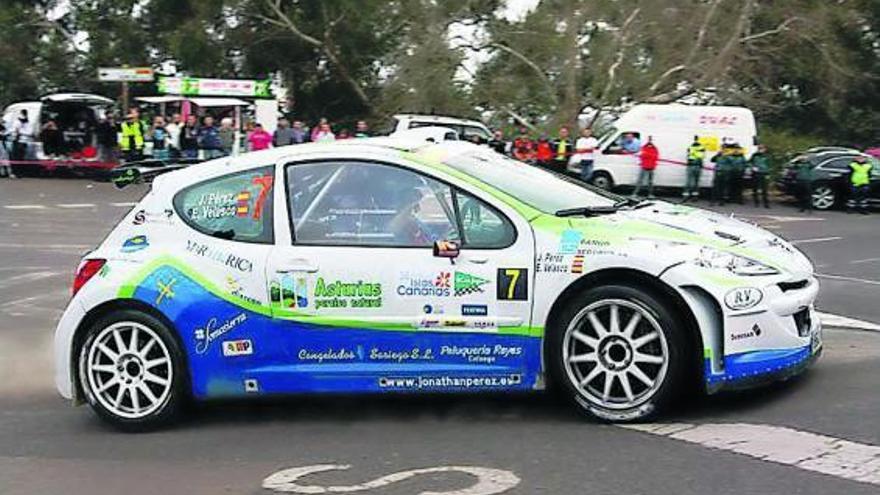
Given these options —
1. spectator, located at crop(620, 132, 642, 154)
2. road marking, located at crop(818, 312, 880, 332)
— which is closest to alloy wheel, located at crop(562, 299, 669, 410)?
road marking, located at crop(818, 312, 880, 332)

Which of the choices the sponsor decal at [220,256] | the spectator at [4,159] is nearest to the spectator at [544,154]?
the spectator at [4,159]

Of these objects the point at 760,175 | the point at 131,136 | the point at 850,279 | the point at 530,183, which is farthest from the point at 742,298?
the point at 131,136

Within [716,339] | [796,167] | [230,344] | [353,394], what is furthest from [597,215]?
[796,167]

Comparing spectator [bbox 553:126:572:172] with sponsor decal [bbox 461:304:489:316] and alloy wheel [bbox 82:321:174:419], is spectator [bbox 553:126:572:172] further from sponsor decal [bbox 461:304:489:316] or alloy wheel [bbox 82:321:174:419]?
sponsor decal [bbox 461:304:489:316]

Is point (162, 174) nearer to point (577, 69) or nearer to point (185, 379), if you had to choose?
point (185, 379)

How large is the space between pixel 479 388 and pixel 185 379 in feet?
5.41

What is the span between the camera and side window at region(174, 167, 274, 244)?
6613mm

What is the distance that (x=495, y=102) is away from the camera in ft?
130

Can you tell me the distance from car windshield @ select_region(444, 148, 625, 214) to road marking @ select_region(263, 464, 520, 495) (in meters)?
1.57

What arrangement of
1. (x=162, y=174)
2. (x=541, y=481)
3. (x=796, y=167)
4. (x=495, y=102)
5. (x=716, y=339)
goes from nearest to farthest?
1. (x=541, y=481)
2. (x=716, y=339)
3. (x=162, y=174)
4. (x=796, y=167)
5. (x=495, y=102)

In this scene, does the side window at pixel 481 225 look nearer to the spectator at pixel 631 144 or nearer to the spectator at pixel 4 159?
the spectator at pixel 631 144

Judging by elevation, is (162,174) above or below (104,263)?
above

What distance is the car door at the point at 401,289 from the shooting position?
6.16 meters

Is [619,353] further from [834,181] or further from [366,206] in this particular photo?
[834,181]
